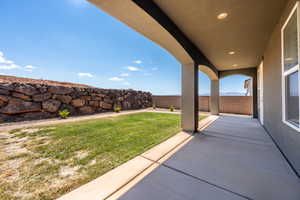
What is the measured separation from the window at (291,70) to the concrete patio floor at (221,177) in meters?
0.77

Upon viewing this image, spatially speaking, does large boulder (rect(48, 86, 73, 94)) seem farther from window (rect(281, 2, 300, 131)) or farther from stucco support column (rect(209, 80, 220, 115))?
stucco support column (rect(209, 80, 220, 115))

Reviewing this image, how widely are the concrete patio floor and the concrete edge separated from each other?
103 millimetres

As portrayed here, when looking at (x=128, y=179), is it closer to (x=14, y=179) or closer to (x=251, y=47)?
(x=14, y=179)

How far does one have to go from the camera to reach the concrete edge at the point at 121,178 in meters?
1.26

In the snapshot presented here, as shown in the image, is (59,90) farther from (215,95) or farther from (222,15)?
(215,95)

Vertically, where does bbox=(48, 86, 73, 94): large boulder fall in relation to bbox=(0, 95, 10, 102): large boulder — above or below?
above

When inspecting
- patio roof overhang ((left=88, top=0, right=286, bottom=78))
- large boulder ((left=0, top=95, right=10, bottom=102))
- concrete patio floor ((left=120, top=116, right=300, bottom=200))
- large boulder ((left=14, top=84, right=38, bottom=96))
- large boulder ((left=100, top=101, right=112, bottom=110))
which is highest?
patio roof overhang ((left=88, top=0, right=286, bottom=78))

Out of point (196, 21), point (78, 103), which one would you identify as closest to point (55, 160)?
point (196, 21)

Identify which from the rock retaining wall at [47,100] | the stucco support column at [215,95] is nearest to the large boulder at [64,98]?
the rock retaining wall at [47,100]

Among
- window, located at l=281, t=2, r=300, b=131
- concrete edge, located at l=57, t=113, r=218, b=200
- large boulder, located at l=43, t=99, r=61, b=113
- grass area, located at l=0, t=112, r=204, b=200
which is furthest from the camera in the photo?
large boulder, located at l=43, t=99, r=61, b=113

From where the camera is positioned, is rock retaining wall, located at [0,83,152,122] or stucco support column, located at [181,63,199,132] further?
rock retaining wall, located at [0,83,152,122]

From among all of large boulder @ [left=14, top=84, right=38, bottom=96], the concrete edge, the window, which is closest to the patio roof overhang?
the window

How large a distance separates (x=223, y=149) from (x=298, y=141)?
1.13 metres

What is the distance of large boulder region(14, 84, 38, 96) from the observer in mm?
4971
